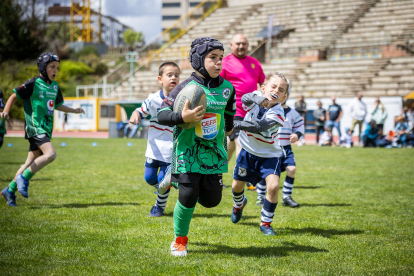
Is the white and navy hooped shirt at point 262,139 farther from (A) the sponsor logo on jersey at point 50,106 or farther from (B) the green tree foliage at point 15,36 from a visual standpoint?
(B) the green tree foliage at point 15,36

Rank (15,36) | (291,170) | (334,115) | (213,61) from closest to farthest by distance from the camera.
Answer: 1. (213,61)
2. (291,170)
3. (334,115)
4. (15,36)

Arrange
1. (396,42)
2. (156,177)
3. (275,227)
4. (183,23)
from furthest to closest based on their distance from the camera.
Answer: (183,23) < (396,42) < (156,177) < (275,227)

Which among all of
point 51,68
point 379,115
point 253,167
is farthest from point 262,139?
point 379,115

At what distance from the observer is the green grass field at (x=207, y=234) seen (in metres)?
3.38

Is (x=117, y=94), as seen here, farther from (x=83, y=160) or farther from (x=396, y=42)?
(x=83, y=160)

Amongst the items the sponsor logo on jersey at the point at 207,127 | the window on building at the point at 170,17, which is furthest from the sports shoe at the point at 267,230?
the window on building at the point at 170,17

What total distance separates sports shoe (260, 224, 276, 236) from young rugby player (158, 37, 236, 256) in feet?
3.38

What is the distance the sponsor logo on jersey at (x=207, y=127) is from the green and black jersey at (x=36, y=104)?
3.19m

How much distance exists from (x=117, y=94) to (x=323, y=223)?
3278 cm

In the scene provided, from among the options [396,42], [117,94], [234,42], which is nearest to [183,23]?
[117,94]

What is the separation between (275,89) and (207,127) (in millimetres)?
1274

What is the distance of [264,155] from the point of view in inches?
181

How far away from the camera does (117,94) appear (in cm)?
3606

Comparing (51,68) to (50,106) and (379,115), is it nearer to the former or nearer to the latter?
(50,106)
